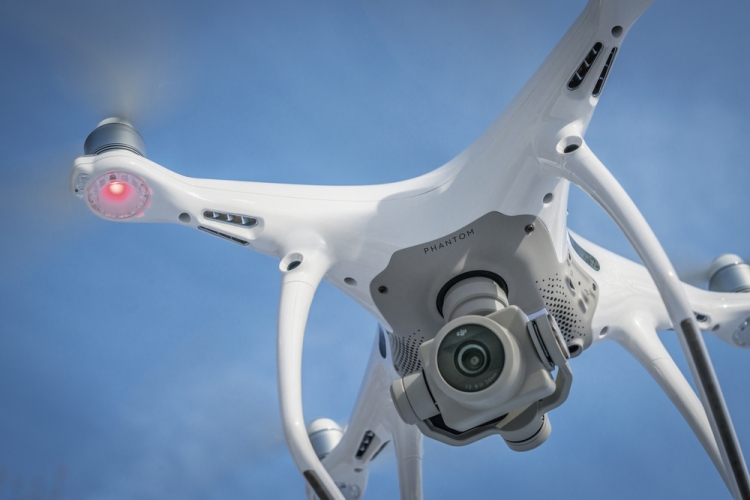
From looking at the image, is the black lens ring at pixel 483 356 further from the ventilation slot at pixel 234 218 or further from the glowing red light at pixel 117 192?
the glowing red light at pixel 117 192

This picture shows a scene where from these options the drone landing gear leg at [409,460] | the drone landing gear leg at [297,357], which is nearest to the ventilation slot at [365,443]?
the drone landing gear leg at [409,460]

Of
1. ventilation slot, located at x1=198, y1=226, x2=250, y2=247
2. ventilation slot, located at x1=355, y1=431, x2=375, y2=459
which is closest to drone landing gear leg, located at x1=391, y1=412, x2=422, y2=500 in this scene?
ventilation slot, located at x1=355, y1=431, x2=375, y2=459

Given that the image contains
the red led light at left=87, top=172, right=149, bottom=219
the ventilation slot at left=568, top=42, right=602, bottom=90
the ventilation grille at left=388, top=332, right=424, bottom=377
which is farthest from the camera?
the ventilation grille at left=388, top=332, right=424, bottom=377

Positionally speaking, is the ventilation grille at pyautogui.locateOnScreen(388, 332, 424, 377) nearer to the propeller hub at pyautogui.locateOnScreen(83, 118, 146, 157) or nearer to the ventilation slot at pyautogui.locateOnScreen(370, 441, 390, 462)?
the ventilation slot at pyautogui.locateOnScreen(370, 441, 390, 462)

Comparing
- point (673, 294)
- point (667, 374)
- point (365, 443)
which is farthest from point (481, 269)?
point (365, 443)

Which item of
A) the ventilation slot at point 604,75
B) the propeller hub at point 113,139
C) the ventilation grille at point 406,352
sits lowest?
the ventilation grille at point 406,352

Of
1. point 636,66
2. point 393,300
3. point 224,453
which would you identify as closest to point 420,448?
point 393,300
